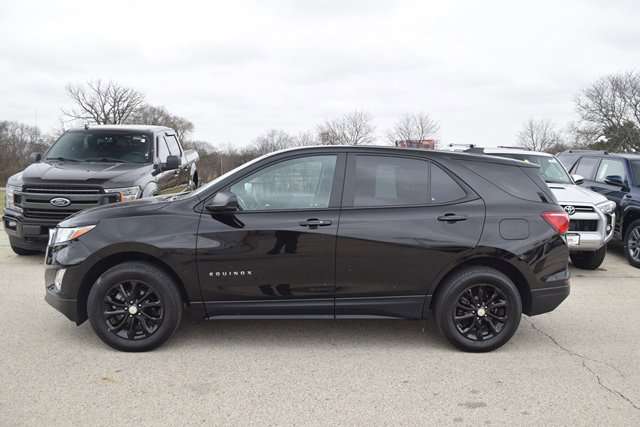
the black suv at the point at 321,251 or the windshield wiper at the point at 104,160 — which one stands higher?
the windshield wiper at the point at 104,160

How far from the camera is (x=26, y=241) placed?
758cm

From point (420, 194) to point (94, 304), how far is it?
2760 millimetres

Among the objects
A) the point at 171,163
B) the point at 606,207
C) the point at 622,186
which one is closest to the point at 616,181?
the point at 622,186

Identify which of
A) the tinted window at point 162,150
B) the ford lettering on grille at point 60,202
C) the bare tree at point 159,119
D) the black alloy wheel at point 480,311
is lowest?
the black alloy wheel at point 480,311

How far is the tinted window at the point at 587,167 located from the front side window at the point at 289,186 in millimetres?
7605

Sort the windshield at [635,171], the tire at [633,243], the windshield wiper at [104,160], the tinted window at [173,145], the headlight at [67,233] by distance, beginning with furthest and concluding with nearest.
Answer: the tinted window at [173,145]
the windshield at [635,171]
the windshield wiper at [104,160]
the tire at [633,243]
the headlight at [67,233]

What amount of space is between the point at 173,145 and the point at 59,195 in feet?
10.6

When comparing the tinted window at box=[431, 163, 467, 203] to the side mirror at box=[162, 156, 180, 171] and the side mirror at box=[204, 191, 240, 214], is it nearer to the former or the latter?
the side mirror at box=[204, 191, 240, 214]

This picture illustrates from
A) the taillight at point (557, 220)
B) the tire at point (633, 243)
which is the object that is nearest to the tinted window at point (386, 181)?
the taillight at point (557, 220)

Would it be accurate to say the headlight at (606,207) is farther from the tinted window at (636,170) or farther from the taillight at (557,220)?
the taillight at (557,220)

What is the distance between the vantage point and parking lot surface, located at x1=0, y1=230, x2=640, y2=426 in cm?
338

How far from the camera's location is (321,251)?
4301mm

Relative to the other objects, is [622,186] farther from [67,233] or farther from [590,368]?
[67,233]

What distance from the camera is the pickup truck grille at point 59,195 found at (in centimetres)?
723
